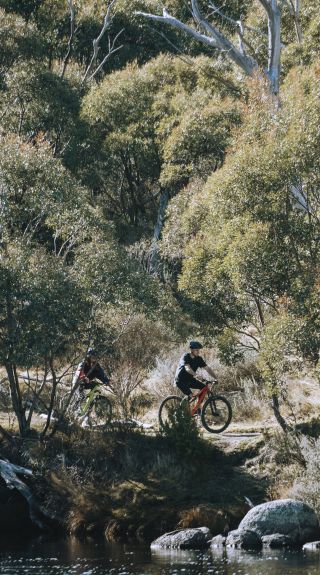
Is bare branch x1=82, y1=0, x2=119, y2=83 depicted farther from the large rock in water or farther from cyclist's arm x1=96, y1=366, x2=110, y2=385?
the large rock in water

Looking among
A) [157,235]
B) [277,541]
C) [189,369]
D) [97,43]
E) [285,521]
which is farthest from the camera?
[97,43]

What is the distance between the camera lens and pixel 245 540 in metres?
19.9

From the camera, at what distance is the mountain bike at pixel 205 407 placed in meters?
23.5

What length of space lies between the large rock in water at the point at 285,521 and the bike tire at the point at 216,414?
350 centimetres

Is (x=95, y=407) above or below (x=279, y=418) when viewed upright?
above

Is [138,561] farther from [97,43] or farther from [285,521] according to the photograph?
[97,43]

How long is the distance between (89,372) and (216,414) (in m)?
3.40

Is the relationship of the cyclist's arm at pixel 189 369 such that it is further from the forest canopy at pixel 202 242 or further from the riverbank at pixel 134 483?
the riverbank at pixel 134 483

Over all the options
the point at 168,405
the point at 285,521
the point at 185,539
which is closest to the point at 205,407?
the point at 168,405

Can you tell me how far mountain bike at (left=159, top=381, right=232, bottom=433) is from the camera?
23469 mm

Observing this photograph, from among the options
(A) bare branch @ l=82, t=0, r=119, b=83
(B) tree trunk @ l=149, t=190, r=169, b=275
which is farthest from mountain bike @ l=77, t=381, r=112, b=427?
(A) bare branch @ l=82, t=0, r=119, b=83

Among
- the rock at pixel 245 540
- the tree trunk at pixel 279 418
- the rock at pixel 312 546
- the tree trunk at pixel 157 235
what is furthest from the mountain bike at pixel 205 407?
the tree trunk at pixel 157 235

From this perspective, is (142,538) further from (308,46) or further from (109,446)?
(308,46)

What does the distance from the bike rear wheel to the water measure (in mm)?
3865
